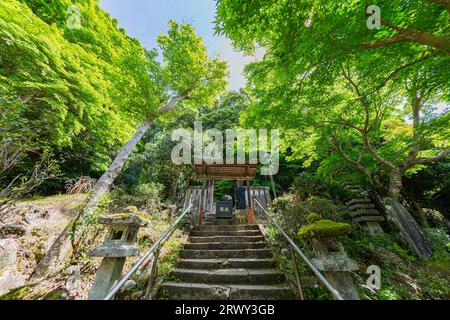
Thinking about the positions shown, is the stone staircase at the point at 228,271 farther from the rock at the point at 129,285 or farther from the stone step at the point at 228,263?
the rock at the point at 129,285

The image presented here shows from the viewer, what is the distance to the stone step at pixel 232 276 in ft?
9.55

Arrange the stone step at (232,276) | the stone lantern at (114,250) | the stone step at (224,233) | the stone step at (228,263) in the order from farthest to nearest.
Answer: the stone step at (224,233), the stone step at (228,263), the stone step at (232,276), the stone lantern at (114,250)

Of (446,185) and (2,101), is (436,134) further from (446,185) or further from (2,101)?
(2,101)

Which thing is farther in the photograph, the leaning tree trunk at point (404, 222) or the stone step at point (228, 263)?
the leaning tree trunk at point (404, 222)

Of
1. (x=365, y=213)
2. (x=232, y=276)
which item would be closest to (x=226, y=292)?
(x=232, y=276)

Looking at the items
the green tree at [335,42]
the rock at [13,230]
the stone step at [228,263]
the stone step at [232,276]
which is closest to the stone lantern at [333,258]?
the stone step at [232,276]

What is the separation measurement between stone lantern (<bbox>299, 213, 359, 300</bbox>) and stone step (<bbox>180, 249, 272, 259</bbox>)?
1.44 m

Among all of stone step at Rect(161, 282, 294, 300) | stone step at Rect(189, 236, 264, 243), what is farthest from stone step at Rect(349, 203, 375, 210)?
stone step at Rect(161, 282, 294, 300)

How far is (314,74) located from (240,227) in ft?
15.1

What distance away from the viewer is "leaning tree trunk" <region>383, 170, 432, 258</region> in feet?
13.7

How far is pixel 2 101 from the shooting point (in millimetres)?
3059

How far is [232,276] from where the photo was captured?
117 inches

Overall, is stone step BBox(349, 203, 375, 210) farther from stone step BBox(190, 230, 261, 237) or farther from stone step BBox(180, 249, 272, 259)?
stone step BBox(180, 249, 272, 259)

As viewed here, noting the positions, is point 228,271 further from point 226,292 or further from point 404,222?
Answer: point 404,222
